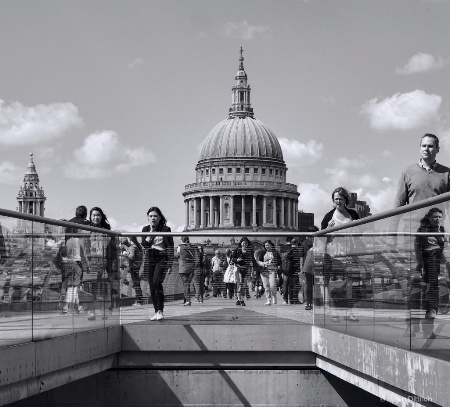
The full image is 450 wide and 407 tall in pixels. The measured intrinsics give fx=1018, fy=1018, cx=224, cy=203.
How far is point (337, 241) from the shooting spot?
37.5 feet

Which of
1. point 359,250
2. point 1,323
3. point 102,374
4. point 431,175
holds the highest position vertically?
point 431,175

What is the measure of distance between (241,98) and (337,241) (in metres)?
153

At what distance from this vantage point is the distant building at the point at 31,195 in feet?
629

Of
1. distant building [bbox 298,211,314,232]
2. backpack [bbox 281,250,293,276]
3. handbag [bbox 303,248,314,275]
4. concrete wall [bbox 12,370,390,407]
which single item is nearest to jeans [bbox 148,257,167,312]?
concrete wall [bbox 12,370,390,407]

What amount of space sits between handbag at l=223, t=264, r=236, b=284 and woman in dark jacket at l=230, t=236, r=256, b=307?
0.07m

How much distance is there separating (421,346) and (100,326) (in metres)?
5.18

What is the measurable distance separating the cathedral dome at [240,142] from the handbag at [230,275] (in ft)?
452

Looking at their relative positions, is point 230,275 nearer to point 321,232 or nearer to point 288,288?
point 288,288

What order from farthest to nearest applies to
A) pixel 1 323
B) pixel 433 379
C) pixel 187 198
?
1. pixel 187 198
2. pixel 1 323
3. pixel 433 379

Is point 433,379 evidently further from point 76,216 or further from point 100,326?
point 76,216

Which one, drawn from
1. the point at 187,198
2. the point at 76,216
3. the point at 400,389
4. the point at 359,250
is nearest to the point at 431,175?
the point at 359,250

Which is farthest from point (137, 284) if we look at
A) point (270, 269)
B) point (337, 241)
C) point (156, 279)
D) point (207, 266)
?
point (337, 241)

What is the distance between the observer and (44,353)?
9.40 metres

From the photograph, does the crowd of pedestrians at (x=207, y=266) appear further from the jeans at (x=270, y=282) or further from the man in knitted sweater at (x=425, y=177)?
the man in knitted sweater at (x=425, y=177)
